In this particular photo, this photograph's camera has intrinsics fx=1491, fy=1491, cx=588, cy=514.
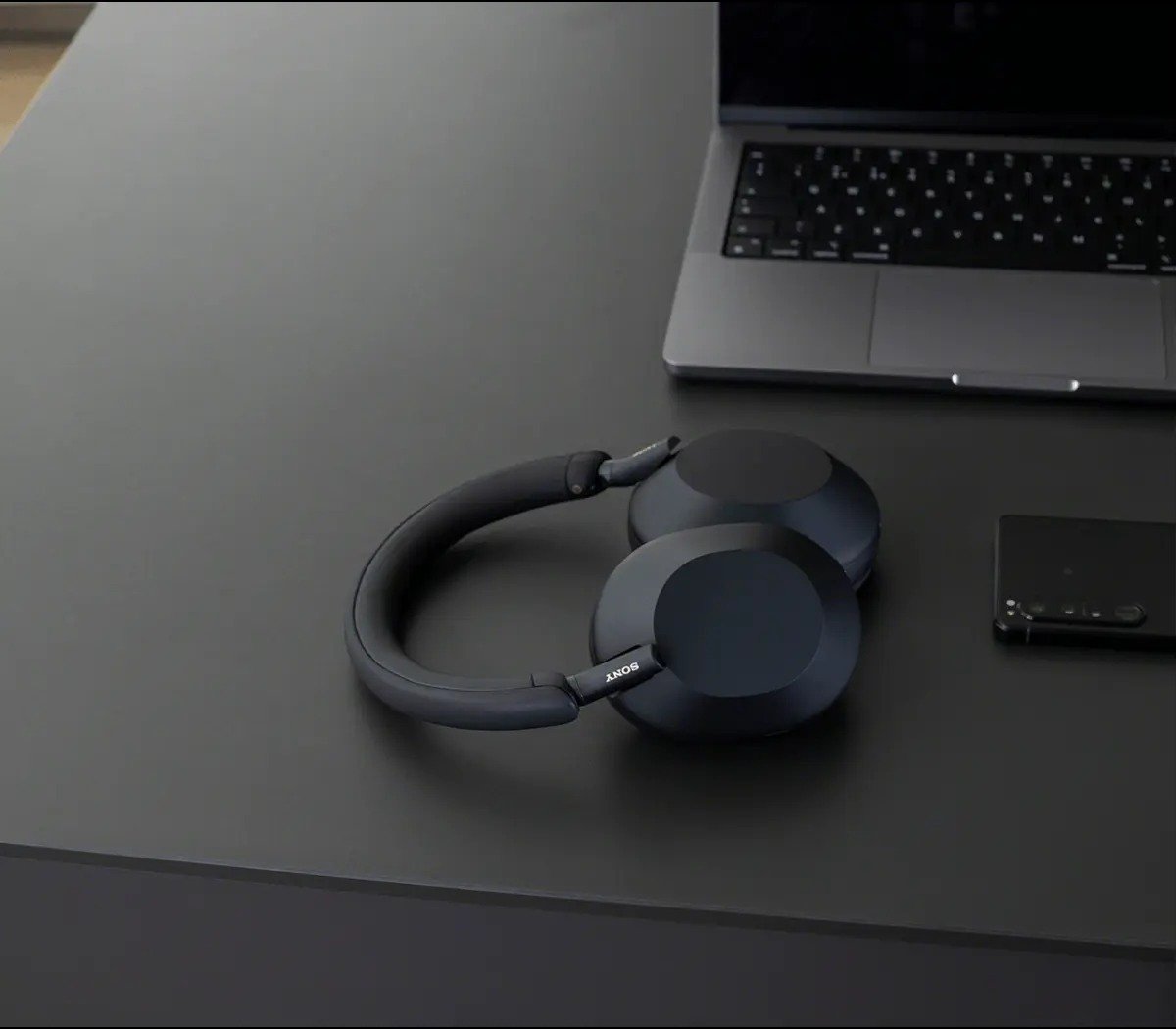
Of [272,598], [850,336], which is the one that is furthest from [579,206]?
[272,598]

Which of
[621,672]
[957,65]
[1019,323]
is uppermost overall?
[957,65]

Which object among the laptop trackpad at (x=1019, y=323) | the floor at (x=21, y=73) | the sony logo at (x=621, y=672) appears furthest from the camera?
the floor at (x=21, y=73)

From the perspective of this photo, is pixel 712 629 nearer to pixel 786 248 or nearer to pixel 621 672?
pixel 621 672

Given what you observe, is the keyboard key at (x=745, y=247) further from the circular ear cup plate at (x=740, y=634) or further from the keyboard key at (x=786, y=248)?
the circular ear cup plate at (x=740, y=634)

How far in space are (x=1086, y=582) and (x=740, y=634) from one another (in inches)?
6.6

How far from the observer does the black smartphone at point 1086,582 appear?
0.62 meters

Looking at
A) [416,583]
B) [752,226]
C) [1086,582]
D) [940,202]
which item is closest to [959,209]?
[940,202]

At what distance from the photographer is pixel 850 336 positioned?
30.1 inches

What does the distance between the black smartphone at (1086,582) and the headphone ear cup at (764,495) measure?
0.20 ft

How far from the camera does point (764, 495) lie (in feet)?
2.00

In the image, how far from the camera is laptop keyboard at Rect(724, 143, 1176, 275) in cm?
79

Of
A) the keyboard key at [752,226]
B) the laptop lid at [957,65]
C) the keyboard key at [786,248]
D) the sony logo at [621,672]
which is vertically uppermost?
the laptop lid at [957,65]

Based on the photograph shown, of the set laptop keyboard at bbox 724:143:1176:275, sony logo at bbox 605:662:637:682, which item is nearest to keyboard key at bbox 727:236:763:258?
laptop keyboard at bbox 724:143:1176:275

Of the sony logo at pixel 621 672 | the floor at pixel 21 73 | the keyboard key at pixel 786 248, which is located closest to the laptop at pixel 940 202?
the keyboard key at pixel 786 248
